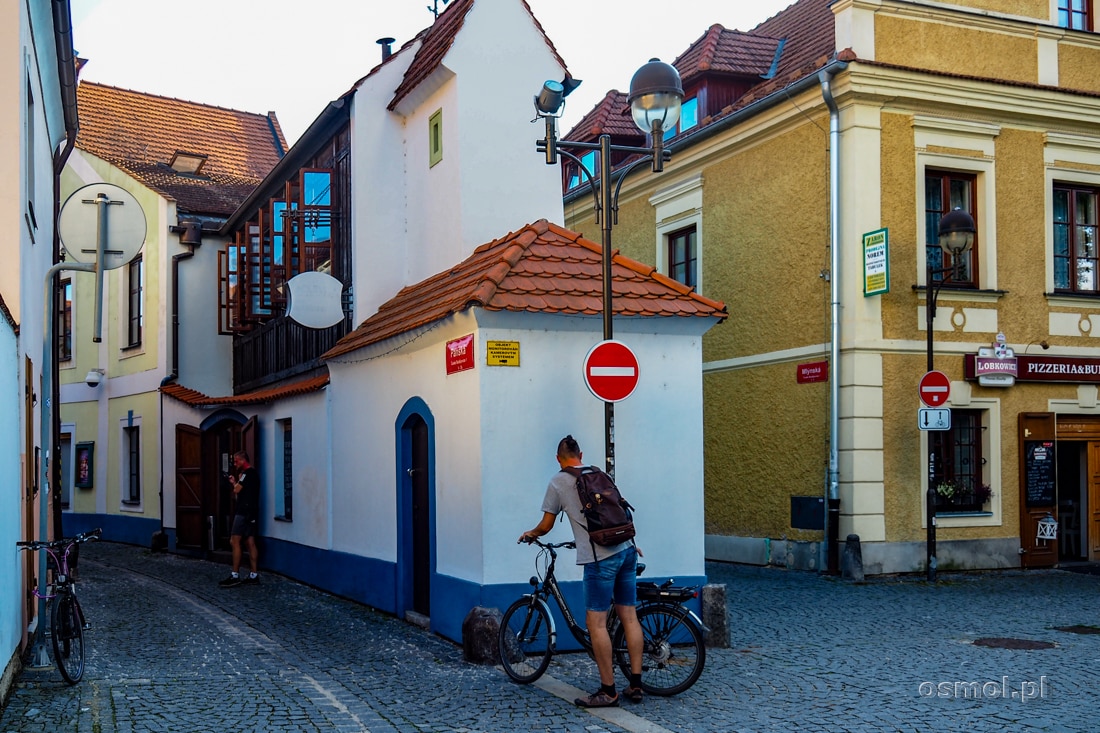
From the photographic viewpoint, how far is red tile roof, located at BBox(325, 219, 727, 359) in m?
10.4

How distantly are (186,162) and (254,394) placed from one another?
10.4 meters

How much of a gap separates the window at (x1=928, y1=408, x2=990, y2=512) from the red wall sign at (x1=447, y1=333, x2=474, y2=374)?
331 inches

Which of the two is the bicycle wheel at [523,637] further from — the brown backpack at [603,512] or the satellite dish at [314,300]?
the satellite dish at [314,300]

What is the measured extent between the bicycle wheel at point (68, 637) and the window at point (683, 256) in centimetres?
1335

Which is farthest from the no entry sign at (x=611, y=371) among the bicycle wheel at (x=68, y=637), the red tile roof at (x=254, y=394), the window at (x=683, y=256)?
the window at (x=683, y=256)

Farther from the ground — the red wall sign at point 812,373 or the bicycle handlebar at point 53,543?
the red wall sign at point 812,373

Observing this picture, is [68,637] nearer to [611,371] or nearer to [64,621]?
[64,621]

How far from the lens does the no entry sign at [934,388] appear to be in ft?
Result: 49.3

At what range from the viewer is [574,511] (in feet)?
27.3

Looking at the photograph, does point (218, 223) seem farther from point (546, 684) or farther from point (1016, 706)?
point (1016, 706)

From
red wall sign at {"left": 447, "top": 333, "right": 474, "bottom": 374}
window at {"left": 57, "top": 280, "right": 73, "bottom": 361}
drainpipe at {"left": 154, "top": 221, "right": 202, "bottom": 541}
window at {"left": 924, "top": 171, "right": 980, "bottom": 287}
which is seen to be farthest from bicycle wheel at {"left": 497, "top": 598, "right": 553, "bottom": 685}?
window at {"left": 57, "top": 280, "right": 73, "bottom": 361}

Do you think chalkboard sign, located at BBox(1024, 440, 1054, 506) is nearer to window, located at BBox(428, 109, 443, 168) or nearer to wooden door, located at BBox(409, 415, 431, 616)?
window, located at BBox(428, 109, 443, 168)

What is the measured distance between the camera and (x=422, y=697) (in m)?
8.49

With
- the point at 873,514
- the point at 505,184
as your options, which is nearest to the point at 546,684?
the point at 505,184
